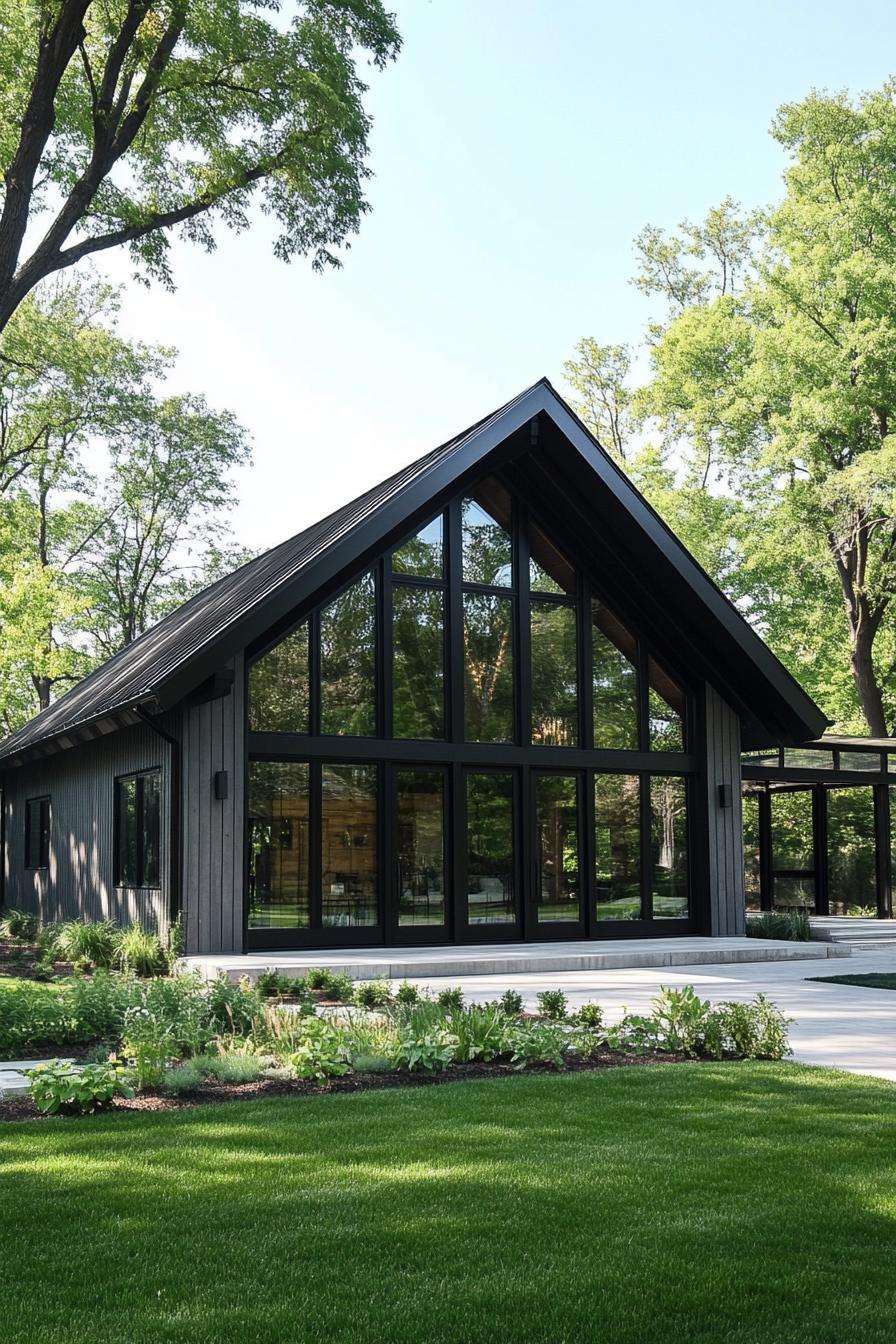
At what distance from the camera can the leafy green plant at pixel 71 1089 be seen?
5.81 metres

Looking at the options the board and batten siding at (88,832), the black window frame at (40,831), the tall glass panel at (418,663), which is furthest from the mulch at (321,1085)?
the black window frame at (40,831)

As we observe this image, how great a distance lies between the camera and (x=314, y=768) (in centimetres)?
1449

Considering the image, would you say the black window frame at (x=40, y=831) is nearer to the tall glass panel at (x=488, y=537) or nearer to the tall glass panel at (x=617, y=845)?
the tall glass panel at (x=488, y=537)

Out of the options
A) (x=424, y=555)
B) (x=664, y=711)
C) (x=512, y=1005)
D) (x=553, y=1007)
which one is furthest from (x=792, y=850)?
(x=512, y=1005)

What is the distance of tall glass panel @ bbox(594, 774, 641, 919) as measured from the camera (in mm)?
16359

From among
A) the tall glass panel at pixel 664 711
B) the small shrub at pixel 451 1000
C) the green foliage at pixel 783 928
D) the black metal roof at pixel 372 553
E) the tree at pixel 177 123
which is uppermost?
the tree at pixel 177 123

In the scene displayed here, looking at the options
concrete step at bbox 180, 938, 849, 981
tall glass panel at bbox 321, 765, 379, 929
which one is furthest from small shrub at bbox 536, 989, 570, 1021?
tall glass panel at bbox 321, 765, 379, 929

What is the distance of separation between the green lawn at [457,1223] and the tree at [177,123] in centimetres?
891

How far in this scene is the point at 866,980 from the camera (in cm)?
1234

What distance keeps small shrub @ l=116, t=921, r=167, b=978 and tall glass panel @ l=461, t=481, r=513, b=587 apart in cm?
601

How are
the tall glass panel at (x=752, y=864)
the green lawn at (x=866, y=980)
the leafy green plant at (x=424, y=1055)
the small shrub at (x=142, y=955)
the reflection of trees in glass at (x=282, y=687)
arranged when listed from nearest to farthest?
the leafy green plant at (x=424, y=1055)
the green lawn at (x=866, y=980)
the small shrub at (x=142, y=955)
the reflection of trees in glass at (x=282, y=687)
the tall glass panel at (x=752, y=864)

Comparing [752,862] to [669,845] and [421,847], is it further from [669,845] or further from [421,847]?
[421,847]

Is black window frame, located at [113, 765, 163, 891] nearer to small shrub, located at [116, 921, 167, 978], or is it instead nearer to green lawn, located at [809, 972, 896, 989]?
small shrub, located at [116, 921, 167, 978]

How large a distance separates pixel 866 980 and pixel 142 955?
23.7 feet
